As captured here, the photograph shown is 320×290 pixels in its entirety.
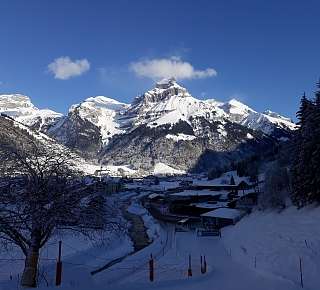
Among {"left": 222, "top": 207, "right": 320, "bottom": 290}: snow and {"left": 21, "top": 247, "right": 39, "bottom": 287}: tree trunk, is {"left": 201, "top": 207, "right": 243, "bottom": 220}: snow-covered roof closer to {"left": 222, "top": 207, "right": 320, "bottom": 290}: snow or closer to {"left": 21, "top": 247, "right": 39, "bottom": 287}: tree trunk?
{"left": 222, "top": 207, "right": 320, "bottom": 290}: snow

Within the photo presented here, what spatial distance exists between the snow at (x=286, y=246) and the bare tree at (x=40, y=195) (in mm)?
14427

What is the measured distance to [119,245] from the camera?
5044 centimetres

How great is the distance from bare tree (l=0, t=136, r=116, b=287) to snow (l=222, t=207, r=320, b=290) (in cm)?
1443

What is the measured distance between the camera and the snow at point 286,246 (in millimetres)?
27266

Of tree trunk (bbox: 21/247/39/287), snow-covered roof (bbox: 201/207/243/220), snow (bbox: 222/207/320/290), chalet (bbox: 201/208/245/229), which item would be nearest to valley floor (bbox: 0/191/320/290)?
snow (bbox: 222/207/320/290)

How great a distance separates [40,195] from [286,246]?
84.3 feet

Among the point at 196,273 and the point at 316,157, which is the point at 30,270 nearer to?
the point at 196,273

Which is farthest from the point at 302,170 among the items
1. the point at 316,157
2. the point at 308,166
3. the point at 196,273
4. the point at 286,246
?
the point at 196,273

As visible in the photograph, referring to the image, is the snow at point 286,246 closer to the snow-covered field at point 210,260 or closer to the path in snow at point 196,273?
the snow-covered field at point 210,260

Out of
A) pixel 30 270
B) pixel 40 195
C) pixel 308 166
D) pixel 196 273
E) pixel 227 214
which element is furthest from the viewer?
pixel 227 214

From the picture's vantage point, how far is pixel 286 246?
3406cm

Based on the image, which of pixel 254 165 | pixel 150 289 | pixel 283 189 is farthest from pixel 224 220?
pixel 254 165

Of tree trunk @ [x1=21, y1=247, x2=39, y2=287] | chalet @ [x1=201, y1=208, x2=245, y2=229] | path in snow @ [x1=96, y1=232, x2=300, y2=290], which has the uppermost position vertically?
chalet @ [x1=201, y1=208, x2=245, y2=229]

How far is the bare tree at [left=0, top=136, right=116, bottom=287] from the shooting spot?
46.0 ft
